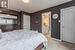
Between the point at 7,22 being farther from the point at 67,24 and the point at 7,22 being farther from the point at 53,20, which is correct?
the point at 67,24

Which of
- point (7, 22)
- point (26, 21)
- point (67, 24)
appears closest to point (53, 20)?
point (67, 24)

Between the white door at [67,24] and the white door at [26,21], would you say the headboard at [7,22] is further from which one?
the white door at [67,24]

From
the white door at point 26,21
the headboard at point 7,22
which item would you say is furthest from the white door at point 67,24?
the headboard at point 7,22

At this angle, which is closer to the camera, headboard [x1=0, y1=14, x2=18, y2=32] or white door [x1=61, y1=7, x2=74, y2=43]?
white door [x1=61, y1=7, x2=74, y2=43]

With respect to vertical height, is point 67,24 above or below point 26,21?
below

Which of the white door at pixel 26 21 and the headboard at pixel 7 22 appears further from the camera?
the white door at pixel 26 21

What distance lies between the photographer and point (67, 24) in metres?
4.68

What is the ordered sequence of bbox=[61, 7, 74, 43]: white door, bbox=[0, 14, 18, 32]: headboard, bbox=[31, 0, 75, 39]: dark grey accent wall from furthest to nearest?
bbox=[0, 14, 18, 32]: headboard → bbox=[31, 0, 75, 39]: dark grey accent wall → bbox=[61, 7, 74, 43]: white door

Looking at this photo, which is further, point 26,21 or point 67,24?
point 26,21

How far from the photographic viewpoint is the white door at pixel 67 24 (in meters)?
4.40

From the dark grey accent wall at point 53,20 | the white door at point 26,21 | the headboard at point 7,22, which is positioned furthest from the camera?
the white door at point 26,21

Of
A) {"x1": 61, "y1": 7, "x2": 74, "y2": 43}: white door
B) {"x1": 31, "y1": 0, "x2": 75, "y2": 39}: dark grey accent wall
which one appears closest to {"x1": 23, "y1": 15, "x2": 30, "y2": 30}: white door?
{"x1": 31, "y1": 0, "x2": 75, "y2": 39}: dark grey accent wall

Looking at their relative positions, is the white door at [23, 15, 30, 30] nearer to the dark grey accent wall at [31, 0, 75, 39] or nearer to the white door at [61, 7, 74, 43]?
the dark grey accent wall at [31, 0, 75, 39]

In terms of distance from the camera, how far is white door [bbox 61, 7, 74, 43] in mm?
4402
